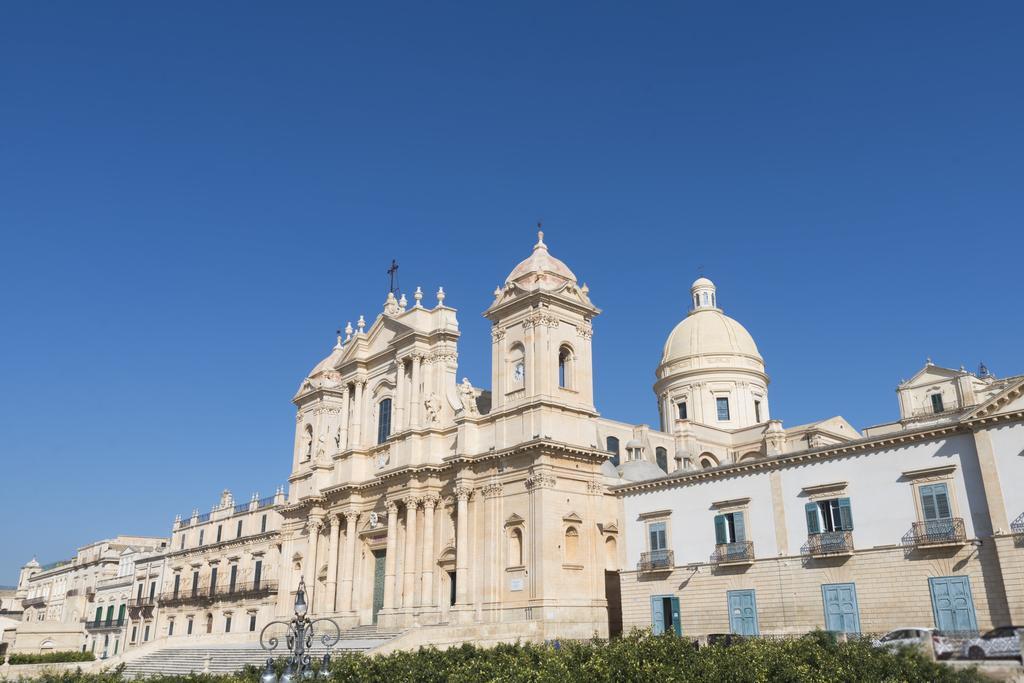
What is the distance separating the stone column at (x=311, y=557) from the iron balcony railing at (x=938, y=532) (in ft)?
93.9

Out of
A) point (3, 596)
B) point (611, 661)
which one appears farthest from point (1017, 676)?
point (3, 596)

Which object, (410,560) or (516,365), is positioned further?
(410,560)

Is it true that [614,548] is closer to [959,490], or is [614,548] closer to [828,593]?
[828,593]

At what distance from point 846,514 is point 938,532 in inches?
111

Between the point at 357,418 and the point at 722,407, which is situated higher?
the point at 722,407

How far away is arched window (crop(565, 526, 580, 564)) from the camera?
33031 millimetres

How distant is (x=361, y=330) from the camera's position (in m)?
45.8

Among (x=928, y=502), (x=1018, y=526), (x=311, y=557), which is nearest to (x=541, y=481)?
(x=928, y=502)

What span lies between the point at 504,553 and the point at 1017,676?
64.1 ft

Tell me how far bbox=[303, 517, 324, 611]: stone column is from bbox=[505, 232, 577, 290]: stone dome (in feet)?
54.3

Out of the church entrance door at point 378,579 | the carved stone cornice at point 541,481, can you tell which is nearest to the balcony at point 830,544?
the carved stone cornice at point 541,481

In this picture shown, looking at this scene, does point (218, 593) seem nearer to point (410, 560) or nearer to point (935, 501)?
point (410, 560)

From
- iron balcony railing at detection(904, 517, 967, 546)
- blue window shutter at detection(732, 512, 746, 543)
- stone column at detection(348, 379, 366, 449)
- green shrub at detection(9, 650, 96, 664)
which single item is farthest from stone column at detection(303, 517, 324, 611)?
iron balcony railing at detection(904, 517, 967, 546)

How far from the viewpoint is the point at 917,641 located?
1875 cm
